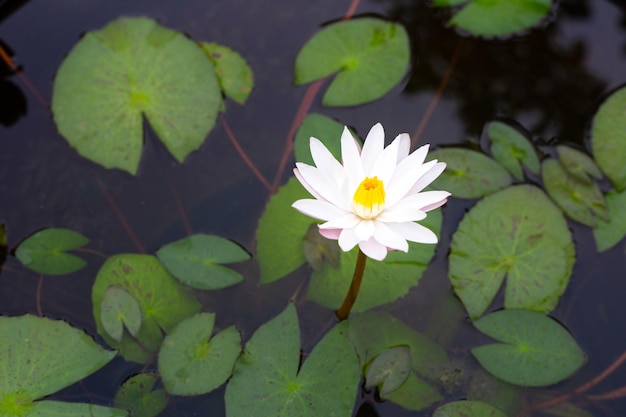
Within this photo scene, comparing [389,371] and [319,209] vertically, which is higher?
[319,209]

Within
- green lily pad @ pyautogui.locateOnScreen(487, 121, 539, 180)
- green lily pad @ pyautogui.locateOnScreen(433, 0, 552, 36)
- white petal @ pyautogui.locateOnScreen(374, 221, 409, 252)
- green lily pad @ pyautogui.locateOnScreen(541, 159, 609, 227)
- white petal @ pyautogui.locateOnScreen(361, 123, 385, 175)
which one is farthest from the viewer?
green lily pad @ pyautogui.locateOnScreen(433, 0, 552, 36)

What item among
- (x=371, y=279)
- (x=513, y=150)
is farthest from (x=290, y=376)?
(x=513, y=150)

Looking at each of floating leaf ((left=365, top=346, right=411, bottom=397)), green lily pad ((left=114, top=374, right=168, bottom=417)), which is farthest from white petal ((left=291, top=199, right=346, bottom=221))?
green lily pad ((left=114, top=374, right=168, bottom=417))

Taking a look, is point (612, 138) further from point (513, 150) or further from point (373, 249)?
point (373, 249)

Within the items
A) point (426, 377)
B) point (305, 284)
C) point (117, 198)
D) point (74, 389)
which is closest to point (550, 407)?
point (426, 377)

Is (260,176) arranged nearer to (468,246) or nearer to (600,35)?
(468,246)

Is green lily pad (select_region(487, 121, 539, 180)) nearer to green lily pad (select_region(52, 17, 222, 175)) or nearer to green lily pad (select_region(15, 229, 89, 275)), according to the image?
green lily pad (select_region(52, 17, 222, 175))

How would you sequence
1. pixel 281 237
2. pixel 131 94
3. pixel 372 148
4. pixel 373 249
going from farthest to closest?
1. pixel 131 94
2. pixel 281 237
3. pixel 372 148
4. pixel 373 249
